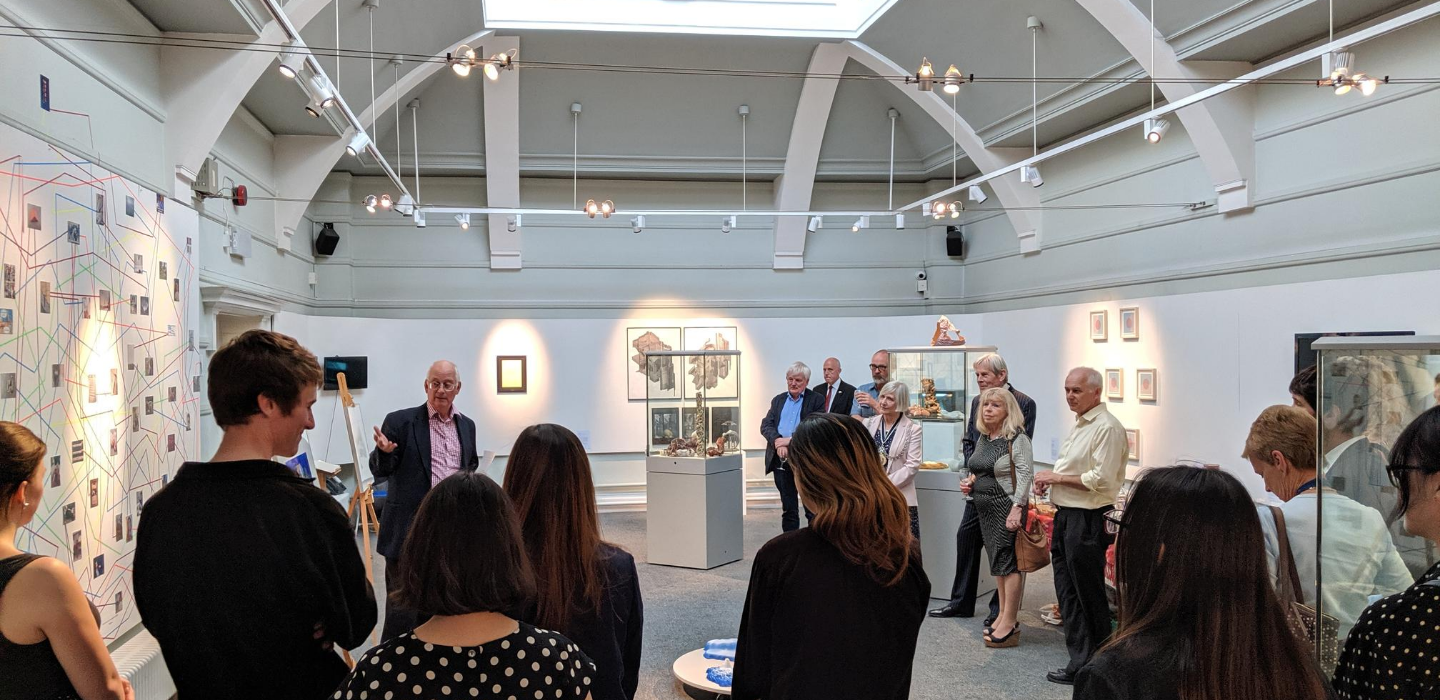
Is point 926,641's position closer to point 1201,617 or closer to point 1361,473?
point 1361,473

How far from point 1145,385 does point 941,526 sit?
281 cm

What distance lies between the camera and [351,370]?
10.1 metres

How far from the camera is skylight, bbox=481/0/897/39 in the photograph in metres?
8.97

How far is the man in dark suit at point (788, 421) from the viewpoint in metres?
8.34

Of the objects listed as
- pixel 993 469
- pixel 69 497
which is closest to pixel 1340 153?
pixel 993 469

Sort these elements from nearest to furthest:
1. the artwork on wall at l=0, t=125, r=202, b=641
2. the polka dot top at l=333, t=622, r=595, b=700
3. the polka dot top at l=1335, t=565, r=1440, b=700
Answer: the polka dot top at l=333, t=622, r=595, b=700 < the polka dot top at l=1335, t=565, r=1440, b=700 < the artwork on wall at l=0, t=125, r=202, b=641

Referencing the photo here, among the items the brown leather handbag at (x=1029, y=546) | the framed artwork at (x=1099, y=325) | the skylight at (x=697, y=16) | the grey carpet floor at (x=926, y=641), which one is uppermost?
the skylight at (x=697, y=16)

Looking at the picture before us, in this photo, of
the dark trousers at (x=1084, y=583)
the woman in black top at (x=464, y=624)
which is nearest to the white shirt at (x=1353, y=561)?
the dark trousers at (x=1084, y=583)

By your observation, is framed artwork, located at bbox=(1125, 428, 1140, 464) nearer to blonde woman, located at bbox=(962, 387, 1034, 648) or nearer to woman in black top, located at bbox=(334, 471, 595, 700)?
blonde woman, located at bbox=(962, 387, 1034, 648)

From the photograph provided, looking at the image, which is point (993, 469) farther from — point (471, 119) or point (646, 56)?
point (471, 119)

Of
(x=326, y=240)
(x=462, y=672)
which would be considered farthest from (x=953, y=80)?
(x=326, y=240)

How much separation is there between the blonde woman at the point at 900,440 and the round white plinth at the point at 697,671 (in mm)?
2162

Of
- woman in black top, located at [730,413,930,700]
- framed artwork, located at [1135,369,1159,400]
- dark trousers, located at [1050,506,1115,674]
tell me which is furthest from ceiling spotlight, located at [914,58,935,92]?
framed artwork, located at [1135,369,1159,400]

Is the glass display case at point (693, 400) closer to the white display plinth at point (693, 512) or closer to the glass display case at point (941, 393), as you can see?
the white display plinth at point (693, 512)
